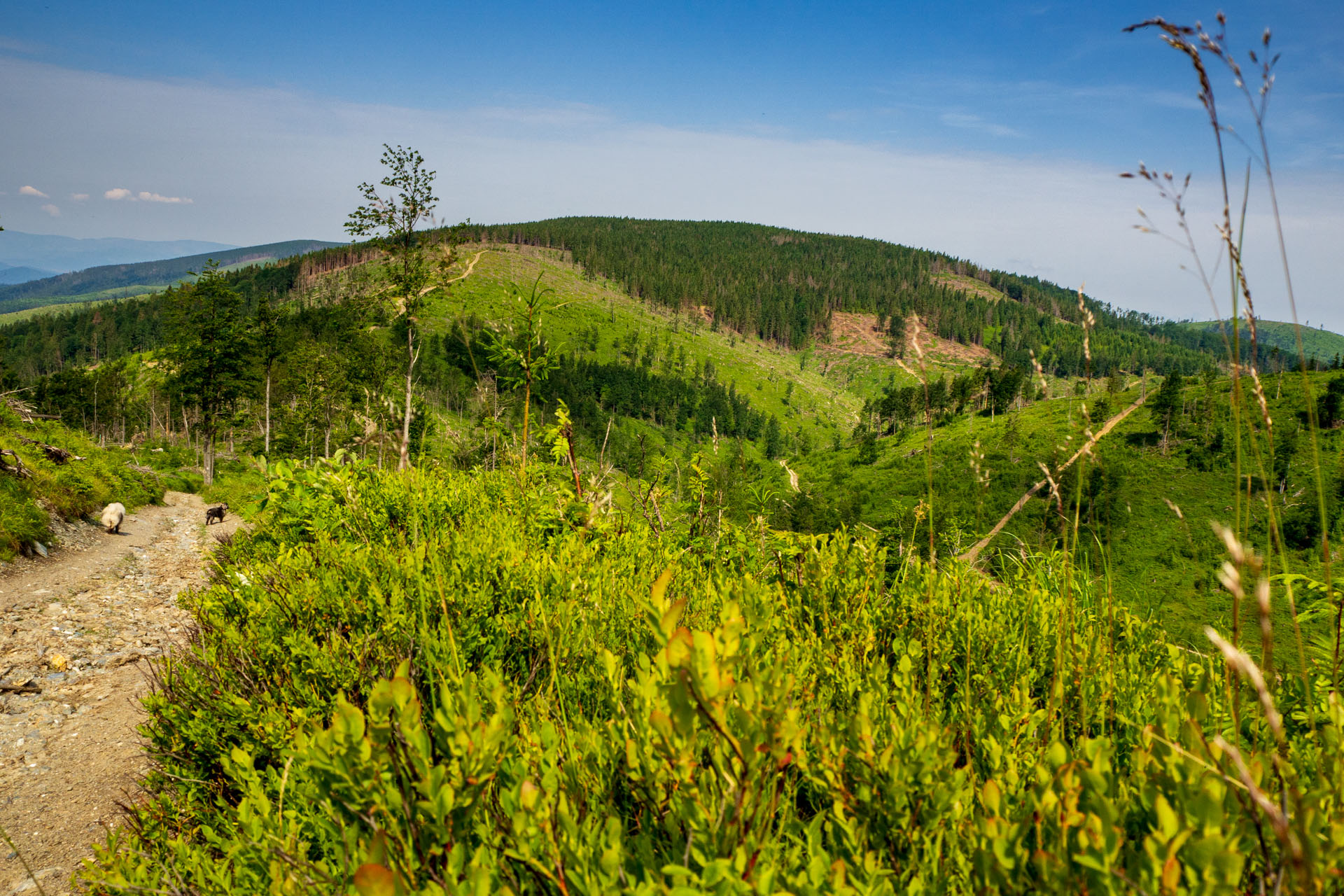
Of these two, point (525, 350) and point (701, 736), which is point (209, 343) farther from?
point (701, 736)

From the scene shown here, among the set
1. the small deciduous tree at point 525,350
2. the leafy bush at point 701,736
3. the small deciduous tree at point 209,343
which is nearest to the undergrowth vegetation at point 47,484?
the leafy bush at point 701,736

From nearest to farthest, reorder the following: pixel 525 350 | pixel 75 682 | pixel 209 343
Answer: pixel 525 350
pixel 75 682
pixel 209 343

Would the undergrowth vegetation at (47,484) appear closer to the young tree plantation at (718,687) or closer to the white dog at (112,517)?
the white dog at (112,517)

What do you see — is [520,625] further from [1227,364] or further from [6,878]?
[6,878]

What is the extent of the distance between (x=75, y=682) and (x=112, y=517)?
7473 millimetres

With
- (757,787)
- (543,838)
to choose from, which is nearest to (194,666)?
(543,838)

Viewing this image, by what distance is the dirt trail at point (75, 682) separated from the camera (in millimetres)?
3910

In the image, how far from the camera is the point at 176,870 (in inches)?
68.8

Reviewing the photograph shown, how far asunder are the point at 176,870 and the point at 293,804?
0.47 meters

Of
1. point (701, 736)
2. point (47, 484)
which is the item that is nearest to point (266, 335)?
point (47, 484)

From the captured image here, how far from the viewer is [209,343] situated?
1320 inches

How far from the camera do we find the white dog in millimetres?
11859

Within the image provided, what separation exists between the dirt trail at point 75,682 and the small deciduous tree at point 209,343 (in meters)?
26.3

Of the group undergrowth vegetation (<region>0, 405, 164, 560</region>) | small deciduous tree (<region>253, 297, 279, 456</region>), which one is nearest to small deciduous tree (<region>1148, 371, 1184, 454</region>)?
small deciduous tree (<region>253, 297, 279, 456</region>)
